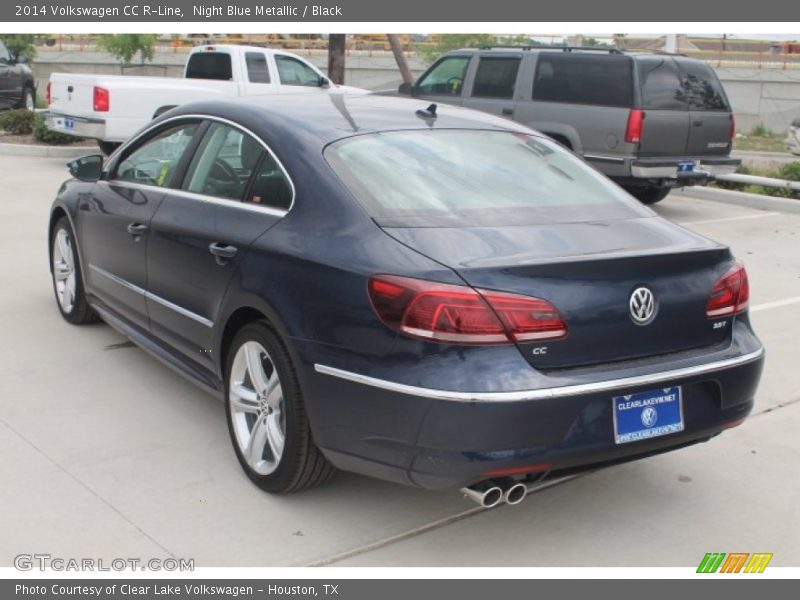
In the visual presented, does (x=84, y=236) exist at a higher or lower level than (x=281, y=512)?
higher

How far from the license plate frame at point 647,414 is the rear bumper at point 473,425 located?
2 centimetres

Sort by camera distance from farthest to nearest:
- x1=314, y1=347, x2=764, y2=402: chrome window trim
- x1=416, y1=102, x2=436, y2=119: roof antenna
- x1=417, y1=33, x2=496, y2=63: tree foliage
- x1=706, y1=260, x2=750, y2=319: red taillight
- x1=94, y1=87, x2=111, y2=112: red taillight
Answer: x1=417, y1=33, x2=496, y2=63: tree foliage → x1=94, y1=87, x2=111, y2=112: red taillight → x1=416, y1=102, x2=436, y2=119: roof antenna → x1=706, y1=260, x2=750, y2=319: red taillight → x1=314, y1=347, x2=764, y2=402: chrome window trim

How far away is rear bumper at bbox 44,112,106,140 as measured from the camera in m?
14.2

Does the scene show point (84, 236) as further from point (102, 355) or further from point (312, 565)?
point (312, 565)

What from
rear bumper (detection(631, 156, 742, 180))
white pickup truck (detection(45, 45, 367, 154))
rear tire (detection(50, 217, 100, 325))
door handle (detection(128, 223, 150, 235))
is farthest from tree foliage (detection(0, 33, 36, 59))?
door handle (detection(128, 223, 150, 235))

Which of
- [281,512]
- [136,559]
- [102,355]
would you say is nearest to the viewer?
[136,559]

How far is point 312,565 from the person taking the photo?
12.7ft

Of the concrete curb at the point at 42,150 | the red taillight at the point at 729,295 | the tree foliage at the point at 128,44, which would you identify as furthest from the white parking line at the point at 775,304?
the tree foliage at the point at 128,44

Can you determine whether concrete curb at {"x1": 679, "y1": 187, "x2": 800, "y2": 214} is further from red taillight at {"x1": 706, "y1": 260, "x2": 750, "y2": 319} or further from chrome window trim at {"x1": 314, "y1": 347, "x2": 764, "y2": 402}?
chrome window trim at {"x1": 314, "y1": 347, "x2": 764, "y2": 402}

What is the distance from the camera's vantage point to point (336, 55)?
2178cm

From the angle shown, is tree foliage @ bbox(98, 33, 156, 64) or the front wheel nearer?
the front wheel

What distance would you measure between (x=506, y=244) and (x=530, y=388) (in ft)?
1.97

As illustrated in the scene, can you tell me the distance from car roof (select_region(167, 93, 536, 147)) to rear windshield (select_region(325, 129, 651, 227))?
9 cm
